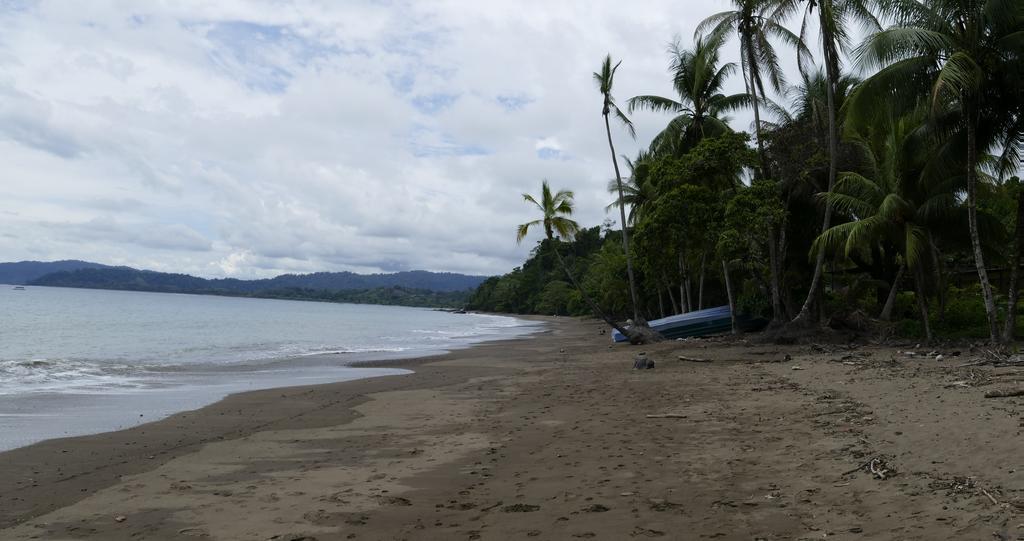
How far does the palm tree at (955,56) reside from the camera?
12.9 metres

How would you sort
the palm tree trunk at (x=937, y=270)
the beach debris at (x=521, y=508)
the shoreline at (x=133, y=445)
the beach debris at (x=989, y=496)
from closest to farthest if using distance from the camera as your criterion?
1. the beach debris at (x=989, y=496)
2. the beach debris at (x=521, y=508)
3. the shoreline at (x=133, y=445)
4. the palm tree trunk at (x=937, y=270)

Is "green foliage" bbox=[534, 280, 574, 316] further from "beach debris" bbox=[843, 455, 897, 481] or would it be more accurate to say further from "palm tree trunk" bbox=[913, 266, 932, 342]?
"beach debris" bbox=[843, 455, 897, 481]

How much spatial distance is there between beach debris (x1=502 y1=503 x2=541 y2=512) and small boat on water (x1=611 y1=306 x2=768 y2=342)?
852 inches

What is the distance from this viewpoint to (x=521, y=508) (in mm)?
5520

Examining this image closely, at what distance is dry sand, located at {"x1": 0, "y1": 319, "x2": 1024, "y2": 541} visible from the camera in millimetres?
4848

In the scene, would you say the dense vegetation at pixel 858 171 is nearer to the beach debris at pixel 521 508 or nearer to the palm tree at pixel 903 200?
the palm tree at pixel 903 200

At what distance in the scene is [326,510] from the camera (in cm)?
573

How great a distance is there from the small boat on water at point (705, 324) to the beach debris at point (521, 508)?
2164cm

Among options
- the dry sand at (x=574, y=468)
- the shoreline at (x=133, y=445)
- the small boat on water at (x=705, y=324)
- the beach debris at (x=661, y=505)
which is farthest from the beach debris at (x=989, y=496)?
the small boat on water at (x=705, y=324)

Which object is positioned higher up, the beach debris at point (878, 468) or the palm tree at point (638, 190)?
A: the palm tree at point (638, 190)

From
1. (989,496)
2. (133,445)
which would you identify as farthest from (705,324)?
(989,496)

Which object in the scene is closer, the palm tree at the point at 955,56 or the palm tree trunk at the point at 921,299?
the palm tree at the point at 955,56

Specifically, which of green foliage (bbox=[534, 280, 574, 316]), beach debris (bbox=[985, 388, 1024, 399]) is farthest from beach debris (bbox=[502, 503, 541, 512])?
green foliage (bbox=[534, 280, 574, 316])

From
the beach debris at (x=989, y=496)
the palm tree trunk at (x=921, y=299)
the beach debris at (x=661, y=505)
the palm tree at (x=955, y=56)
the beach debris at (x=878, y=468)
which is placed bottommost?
the beach debris at (x=661, y=505)
